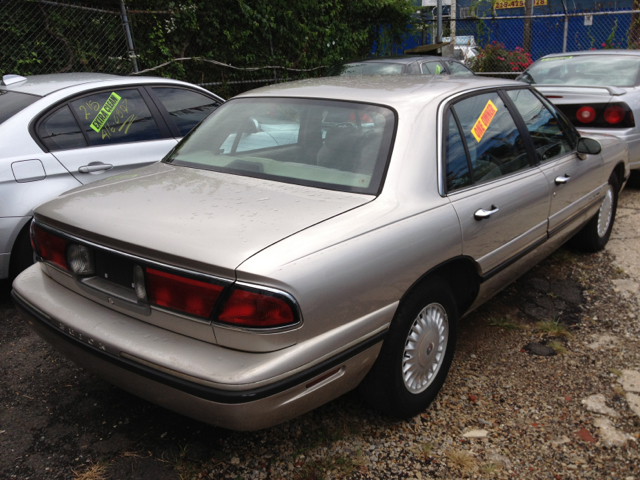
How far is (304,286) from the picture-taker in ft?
6.23

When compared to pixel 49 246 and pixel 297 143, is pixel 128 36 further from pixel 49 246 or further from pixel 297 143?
pixel 49 246

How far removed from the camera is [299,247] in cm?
195

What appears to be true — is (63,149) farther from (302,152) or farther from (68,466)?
(68,466)

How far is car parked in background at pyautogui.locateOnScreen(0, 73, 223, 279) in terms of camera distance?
11.9 ft

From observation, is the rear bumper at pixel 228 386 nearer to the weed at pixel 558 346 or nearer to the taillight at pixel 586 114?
the weed at pixel 558 346

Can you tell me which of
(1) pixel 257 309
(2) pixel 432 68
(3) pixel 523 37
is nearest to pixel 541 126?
(1) pixel 257 309

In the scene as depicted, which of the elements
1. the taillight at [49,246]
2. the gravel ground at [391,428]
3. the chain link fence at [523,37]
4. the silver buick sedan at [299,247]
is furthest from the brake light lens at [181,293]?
the chain link fence at [523,37]

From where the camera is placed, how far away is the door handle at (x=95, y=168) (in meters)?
3.97

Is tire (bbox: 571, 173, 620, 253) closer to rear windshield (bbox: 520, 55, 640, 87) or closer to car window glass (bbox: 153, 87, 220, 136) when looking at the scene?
rear windshield (bbox: 520, 55, 640, 87)

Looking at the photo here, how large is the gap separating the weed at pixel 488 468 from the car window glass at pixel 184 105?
3.56 m

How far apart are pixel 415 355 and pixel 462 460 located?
0.48 m

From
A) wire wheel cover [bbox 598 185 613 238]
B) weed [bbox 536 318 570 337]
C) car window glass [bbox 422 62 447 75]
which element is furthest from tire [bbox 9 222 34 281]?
car window glass [bbox 422 62 447 75]

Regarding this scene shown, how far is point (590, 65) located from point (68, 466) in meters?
7.01

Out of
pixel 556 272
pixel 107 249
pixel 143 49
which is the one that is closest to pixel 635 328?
pixel 556 272
